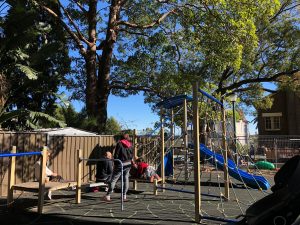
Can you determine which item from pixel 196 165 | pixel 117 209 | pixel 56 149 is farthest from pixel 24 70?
pixel 196 165

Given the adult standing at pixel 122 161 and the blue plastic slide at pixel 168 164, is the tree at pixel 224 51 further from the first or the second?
the adult standing at pixel 122 161

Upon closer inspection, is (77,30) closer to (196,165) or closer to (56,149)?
(56,149)

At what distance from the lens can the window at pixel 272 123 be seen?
46.8 m

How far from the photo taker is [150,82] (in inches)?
883

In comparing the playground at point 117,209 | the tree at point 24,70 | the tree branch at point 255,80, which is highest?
the tree branch at point 255,80

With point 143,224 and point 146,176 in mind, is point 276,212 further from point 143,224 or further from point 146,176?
point 146,176

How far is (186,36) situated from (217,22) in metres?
2.50

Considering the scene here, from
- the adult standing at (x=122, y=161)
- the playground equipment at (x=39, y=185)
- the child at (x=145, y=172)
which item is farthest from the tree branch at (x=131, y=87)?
the playground equipment at (x=39, y=185)

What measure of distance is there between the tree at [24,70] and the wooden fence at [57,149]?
5.82 ft

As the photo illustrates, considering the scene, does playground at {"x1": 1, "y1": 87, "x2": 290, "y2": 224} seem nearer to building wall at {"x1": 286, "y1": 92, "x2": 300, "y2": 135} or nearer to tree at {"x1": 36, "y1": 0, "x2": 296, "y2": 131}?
tree at {"x1": 36, "y1": 0, "x2": 296, "y2": 131}

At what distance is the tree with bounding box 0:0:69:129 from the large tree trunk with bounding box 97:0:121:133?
2.43m

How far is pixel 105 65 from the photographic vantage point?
20.3 metres

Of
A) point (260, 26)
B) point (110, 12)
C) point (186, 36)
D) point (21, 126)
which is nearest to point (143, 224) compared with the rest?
point (21, 126)

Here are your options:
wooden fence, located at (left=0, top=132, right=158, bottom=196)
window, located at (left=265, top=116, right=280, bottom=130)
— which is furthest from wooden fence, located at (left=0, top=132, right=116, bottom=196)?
window, located at (left=265, top=116, right=280, bottom=130)
